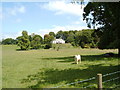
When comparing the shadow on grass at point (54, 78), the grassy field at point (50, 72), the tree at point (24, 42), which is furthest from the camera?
the tree at point (24, 42)

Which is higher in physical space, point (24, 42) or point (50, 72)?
point (24, 42)

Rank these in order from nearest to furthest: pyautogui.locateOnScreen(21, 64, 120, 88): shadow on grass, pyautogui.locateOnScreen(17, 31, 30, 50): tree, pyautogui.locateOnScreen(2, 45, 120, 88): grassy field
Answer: pyautogui.locateOnScreen(21, 64, 120, 88): shadow on grass
pyautogui.locateOnScreen(2, 45, 120, 88): grassy field
pyautogui.locateOnScreen(17, 31, 30, 50): tree

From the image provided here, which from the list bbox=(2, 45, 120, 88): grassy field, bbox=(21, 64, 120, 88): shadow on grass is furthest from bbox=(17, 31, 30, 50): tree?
bbox=(21, 64, 120, 88): shadow on grass

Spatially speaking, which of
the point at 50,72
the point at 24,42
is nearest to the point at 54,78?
the point at 50,72

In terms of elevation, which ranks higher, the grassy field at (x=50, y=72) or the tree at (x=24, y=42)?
the tree at (x=24, y=42)

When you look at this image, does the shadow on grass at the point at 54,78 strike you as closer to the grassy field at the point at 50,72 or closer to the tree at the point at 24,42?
the grassy field at the point at 50,72

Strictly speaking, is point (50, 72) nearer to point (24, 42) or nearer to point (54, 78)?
point (54, 78)

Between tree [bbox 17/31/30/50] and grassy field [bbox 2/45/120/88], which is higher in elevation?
tree [bbox 17/31/30/50]

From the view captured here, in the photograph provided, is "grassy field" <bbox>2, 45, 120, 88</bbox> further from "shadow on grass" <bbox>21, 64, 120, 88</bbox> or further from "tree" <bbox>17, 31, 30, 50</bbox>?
"tree" <bbox>17, 31, 30, 50</bbox>

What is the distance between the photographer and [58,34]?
578ft

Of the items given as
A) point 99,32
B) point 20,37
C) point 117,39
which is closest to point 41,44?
point 20,37

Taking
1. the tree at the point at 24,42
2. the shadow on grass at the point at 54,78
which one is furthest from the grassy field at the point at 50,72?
the tree at the point at 24,42

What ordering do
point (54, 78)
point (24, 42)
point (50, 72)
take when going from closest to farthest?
1. point (54, 78)
2. point (50, 72)
3. point (24, 42)

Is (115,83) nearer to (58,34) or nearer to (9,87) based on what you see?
(9,87)
